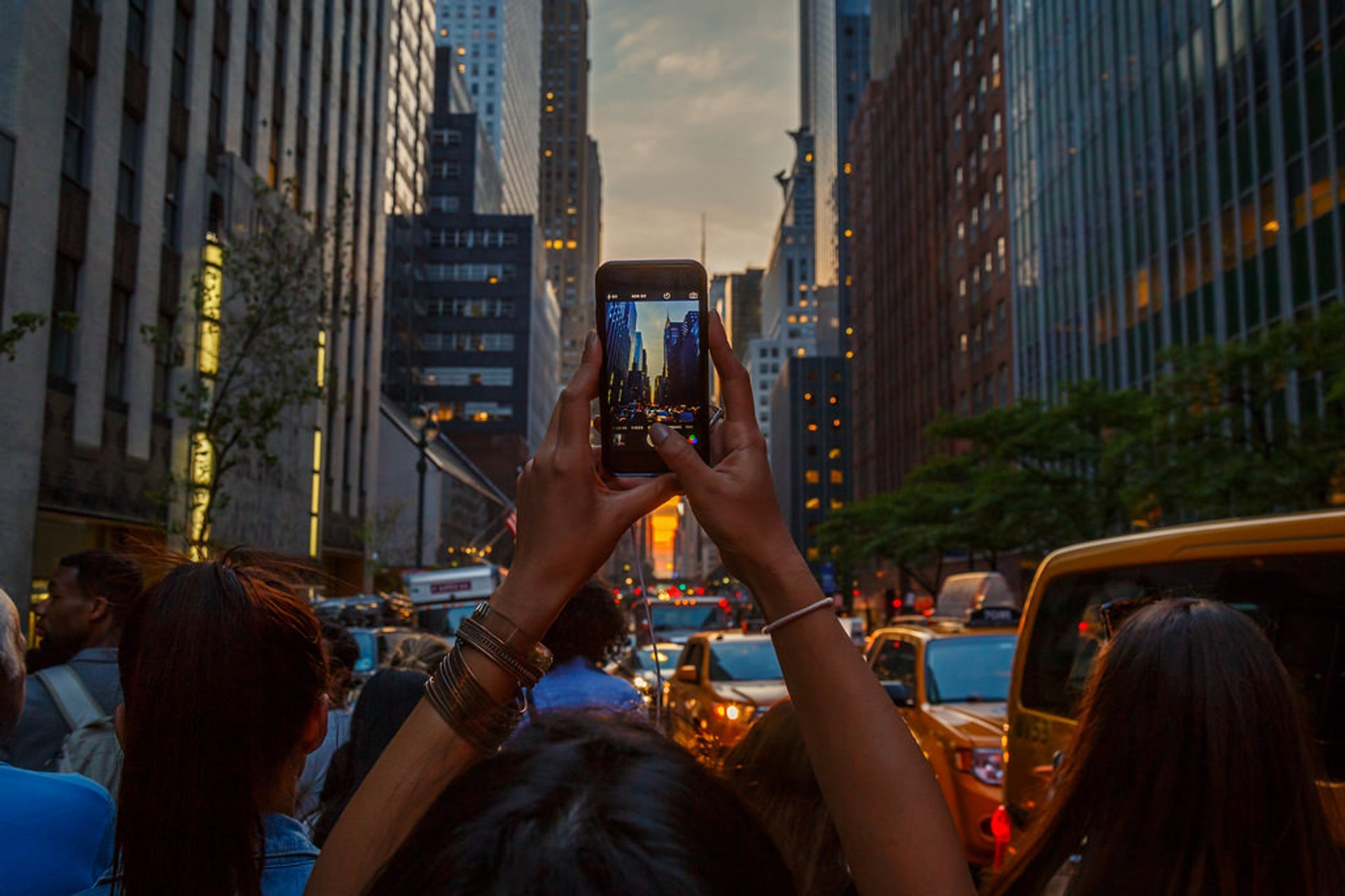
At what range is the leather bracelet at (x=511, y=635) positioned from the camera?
5.60 ft

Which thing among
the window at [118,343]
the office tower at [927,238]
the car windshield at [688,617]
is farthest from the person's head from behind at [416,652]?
the office tower at [927,238]

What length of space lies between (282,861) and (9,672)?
1.58 m

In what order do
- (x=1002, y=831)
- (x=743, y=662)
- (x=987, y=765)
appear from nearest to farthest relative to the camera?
(x=1002, y=831), (x=987, y=765), (x=743, y=662)

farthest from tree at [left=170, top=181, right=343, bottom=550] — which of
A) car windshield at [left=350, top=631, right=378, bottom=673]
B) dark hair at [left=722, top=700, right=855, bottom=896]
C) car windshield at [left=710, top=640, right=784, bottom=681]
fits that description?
dark hair at [left=722, top=700, right=855, bottom=896]

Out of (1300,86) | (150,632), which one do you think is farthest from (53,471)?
(1300,86)

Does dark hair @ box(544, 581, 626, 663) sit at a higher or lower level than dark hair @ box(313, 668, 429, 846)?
higher

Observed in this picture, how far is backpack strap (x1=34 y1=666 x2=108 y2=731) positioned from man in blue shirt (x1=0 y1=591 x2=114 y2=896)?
204 centimetres

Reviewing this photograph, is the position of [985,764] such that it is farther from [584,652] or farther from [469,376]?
[469,376]

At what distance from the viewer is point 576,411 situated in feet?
5.92

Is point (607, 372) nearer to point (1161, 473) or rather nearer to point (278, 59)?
point (1161, 473)

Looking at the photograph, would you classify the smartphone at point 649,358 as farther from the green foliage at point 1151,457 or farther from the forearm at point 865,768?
the green foliage at point 1151,457

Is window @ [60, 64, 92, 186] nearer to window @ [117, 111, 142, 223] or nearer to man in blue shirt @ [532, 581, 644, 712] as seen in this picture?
window @ [117, 111, 142, 223]

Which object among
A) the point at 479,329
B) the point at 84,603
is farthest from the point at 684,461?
the point at 479,329

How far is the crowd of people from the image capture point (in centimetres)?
113
